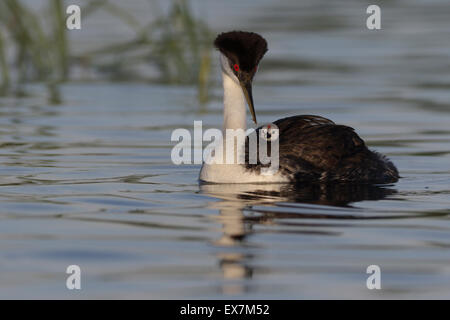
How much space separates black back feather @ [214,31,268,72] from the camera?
37.3 ft

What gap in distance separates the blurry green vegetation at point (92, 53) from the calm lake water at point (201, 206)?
581 millimetres

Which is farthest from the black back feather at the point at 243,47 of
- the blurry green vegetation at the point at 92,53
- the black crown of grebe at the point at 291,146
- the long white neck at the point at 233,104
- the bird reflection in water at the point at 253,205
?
the blurry green vegetation at the point at 92,53

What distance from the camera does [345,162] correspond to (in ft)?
40.1

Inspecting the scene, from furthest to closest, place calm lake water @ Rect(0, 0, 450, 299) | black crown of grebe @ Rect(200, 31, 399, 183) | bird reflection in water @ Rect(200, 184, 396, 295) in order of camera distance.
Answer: black crown of grebe @ Rect(200, 31, 399, 183) → bird reflection in water @ Rect(200, 184, 396, 295) → calm lake water @ Rect(0, 0, 450, 299)

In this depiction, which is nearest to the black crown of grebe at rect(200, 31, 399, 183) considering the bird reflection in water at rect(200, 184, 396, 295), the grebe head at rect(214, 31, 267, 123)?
the grebe head at rect(214, 31, 267, 123)

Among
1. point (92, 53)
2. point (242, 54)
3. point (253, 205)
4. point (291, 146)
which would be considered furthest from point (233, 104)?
point (92, 53)

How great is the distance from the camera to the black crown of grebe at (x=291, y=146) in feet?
38.0

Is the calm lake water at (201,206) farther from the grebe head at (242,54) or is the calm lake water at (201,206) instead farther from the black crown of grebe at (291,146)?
the grebe head at (242,54)

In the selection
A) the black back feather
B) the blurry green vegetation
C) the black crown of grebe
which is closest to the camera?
the black back feather

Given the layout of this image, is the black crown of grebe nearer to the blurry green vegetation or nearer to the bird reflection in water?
the bird reflection in water

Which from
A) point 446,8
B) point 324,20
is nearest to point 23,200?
point 324,20

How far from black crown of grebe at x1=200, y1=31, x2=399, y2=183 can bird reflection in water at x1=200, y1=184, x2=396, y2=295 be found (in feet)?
0.47

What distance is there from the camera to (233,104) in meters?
12.0

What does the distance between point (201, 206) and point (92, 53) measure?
41.7 feet
